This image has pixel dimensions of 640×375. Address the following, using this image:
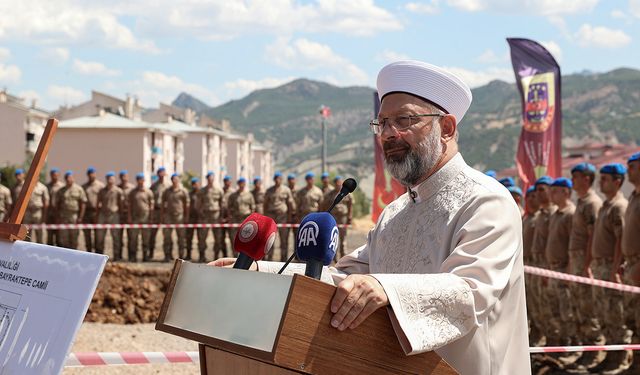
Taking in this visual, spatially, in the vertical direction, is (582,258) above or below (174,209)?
below

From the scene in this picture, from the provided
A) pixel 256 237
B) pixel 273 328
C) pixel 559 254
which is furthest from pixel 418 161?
pixel 559 254

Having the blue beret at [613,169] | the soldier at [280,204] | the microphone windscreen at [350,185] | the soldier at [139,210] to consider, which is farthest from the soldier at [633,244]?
the soldier at [139,210]

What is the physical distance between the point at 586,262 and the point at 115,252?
1263 cm

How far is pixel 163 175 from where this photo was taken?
1947 cm

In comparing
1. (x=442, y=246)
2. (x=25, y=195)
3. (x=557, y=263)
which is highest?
(x=25, y=195)

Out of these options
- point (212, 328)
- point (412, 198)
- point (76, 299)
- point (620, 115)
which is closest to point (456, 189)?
point (412, 198)

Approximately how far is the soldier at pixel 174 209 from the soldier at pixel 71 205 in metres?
1.71

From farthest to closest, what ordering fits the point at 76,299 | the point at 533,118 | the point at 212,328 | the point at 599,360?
1. the point at 533,118
2. the point at 599,360
3. the point at 76,299
4. the point at 212,328

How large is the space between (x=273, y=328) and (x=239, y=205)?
1721 cm

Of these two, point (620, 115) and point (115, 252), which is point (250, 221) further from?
point (620, 115)

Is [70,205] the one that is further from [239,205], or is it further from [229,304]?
[229,304]

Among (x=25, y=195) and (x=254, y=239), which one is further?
(x=25, y=195)

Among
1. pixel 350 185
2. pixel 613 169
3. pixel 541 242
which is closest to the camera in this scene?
pixel 350 185

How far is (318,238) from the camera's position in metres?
2.03
